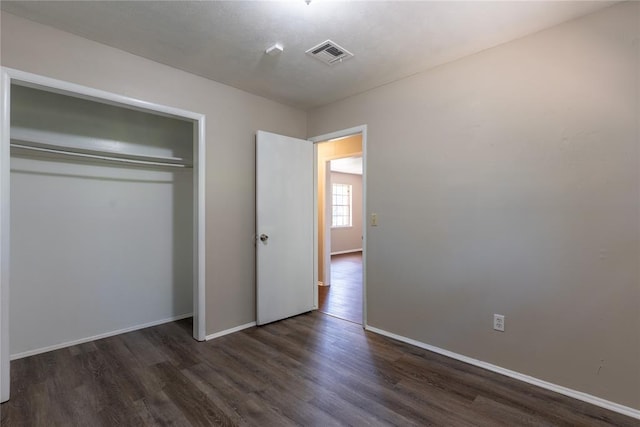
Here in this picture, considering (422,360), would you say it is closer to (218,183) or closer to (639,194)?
(639,194)

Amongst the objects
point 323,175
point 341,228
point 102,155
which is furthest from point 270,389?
point 341,228

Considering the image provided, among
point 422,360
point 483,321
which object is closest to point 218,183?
point 422,360

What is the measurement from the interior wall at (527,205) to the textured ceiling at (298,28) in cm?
24

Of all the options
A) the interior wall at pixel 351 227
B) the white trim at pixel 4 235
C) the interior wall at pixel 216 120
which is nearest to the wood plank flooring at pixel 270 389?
Answer: the white trim at pixel 4 235

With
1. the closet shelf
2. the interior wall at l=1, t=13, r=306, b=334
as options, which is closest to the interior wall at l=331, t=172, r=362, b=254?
the interior wall at l=1, t=13, r=306, b=334

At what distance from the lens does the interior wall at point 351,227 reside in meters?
8.72

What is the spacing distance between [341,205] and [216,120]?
639cm

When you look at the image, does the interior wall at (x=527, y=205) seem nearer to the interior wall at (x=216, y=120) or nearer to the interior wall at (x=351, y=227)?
the interior wall at (x=216, y=120)

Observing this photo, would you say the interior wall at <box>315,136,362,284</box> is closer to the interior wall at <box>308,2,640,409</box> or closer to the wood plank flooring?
the interior wall at <box>308,2,640,409</box>

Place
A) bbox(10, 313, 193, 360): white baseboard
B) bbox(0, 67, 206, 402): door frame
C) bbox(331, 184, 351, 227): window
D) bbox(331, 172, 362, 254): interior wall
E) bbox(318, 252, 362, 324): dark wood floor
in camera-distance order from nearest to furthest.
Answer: bbox(0, 67, 206, 402): door frame → bbox(10, 313, 193, 360): white baseboard → bbox(318, 252, 362, 324): dark wood floor → bbox(331, 172, 362, 254): interior wall → bbox(331, 184, 351, 227): window

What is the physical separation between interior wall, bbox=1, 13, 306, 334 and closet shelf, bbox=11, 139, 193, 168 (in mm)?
612

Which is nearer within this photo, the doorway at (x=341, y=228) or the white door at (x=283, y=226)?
the white door at (x=283, y=226)

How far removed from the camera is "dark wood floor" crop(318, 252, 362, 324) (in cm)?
363

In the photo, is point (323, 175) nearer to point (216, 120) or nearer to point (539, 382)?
point (216, 120)
